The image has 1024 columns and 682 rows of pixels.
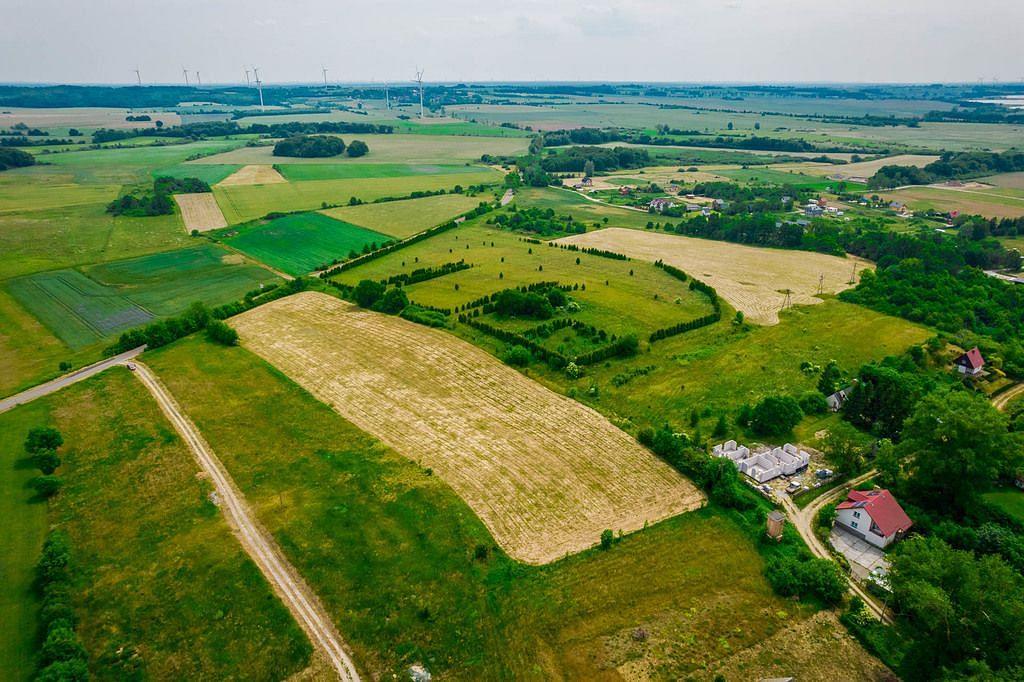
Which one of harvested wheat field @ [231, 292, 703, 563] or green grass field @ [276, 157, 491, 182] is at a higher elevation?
green grass field @ [276, 157, 491, 182]

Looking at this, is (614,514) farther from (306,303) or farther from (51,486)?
(306,303)

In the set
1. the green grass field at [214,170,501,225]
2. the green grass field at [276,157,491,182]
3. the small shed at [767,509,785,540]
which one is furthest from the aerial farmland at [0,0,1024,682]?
the green grass field at [276,157,491,182]

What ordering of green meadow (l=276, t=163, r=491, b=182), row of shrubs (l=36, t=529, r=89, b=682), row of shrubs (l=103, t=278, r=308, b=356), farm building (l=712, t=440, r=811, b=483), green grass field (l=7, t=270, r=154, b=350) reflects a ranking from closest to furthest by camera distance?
row of shrubs (l=36, t=529, r=89, b=682) < farm building (l=712, t=440, r=811, b=483) < row of shrubs (l=103, t=278, r=308, b=356) < green grass field (l=7, t=270, r=154, b=350) < green meadow (l=276, t=163, r=491, b=182)

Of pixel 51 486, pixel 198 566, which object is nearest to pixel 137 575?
pixel 198 566

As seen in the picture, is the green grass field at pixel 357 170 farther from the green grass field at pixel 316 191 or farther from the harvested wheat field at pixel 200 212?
the harvested wheat field at pixel 200 212

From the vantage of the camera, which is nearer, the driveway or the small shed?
the driveway

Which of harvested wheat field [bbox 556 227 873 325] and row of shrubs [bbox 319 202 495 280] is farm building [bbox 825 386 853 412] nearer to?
harvested wheat field [bbox 556 227 873 325]

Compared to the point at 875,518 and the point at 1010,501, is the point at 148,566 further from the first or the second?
the point at 1010,501

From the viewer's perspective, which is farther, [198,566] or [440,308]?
[440,308]
